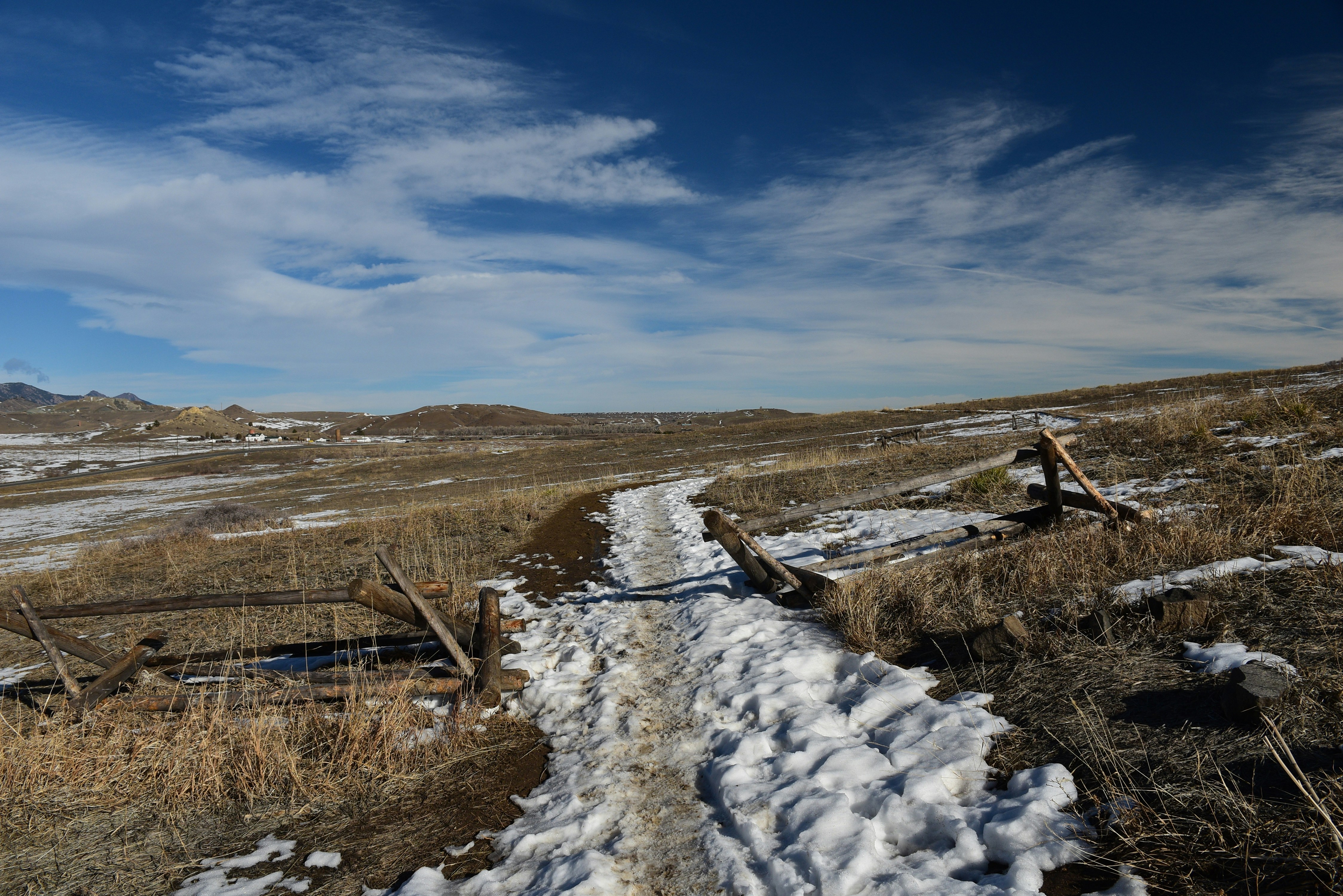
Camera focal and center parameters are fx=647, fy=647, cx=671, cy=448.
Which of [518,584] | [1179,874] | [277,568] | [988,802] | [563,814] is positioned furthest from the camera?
[277,568]

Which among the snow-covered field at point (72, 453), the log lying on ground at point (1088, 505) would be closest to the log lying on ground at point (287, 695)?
the log lying on ground at point (1088, 505)

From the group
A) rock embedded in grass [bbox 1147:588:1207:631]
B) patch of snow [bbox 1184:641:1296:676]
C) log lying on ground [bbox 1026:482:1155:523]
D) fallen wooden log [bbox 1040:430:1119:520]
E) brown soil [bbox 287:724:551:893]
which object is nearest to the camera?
Answer: brown soil [bbox 287:724:551:893]

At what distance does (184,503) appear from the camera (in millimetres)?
31594

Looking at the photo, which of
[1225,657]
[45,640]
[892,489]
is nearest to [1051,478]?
[892,489]

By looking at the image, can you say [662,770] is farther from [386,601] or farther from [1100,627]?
[1100,627]

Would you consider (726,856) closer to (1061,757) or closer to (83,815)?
(1061,757)

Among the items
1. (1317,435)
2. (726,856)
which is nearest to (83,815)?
(726,856)

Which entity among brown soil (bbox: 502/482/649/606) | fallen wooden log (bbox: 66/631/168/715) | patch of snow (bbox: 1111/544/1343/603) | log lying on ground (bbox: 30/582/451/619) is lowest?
brown soil (bbox: 502/482/649/606)

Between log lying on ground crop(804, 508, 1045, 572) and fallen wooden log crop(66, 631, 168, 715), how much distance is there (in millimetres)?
6934

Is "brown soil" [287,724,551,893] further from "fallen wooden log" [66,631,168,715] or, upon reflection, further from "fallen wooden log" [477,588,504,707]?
"fallen wooden log" [66,631,168,715]

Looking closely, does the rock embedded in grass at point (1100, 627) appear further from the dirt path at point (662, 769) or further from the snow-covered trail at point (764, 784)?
the dirt path at point (662, 769)

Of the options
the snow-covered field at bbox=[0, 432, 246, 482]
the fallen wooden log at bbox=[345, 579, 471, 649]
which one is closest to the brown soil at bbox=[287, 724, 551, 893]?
the fallen wooden log at bbox=[345, 579, 471, 649]

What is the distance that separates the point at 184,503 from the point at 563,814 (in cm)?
3588

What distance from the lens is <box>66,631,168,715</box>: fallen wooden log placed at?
→ 5602mm
